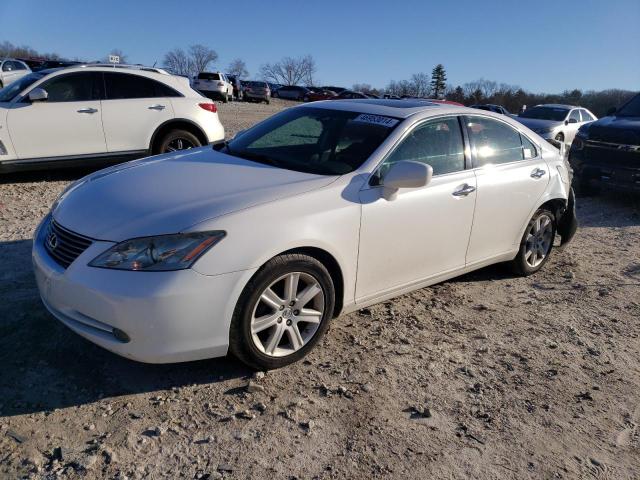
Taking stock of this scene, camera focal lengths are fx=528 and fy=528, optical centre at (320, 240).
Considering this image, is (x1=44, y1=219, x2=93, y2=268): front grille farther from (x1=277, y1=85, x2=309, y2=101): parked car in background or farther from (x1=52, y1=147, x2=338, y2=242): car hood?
(x1=277, y1=85, x2=309, y2=101): parked car in background

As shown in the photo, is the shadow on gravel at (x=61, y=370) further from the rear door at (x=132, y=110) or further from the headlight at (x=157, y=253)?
the rear door at (x=132, y=110)

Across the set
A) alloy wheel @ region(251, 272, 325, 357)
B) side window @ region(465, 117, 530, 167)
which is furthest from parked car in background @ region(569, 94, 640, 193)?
alloy wheel @ region(251, 272, 325, 357)

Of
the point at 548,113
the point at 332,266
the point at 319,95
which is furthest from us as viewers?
the point at 319,95

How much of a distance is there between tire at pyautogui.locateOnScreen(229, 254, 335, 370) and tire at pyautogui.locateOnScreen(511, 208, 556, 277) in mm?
2350

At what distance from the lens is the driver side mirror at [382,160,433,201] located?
3.32 m

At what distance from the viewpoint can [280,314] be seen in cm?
308

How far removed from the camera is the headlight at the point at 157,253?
8.79ft

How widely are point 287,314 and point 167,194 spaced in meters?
1.00

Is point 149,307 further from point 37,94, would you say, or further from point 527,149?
point 37,94

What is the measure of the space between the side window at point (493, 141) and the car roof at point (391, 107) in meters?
0.17

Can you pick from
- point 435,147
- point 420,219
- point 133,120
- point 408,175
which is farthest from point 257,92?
point 408,175

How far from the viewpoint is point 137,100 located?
755cm

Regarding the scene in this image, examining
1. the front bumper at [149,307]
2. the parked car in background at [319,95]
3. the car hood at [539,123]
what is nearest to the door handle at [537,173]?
the front bumper at [149,307]

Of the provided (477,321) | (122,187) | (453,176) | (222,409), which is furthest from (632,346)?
(122,187)
